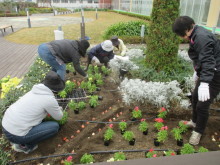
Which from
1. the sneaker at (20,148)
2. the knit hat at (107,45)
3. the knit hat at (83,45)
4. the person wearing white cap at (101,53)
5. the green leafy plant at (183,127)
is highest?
the knit hat at (83,45)

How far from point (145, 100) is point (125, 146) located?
1101 millimetres

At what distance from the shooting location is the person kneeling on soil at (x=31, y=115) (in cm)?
247

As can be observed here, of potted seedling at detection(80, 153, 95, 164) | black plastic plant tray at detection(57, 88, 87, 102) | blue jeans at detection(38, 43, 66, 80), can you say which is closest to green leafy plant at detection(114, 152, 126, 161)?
potted seedling at detection(80, 153, 95, 164)

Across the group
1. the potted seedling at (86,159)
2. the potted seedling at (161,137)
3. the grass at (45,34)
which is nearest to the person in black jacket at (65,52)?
the potted seedling at (86,159)

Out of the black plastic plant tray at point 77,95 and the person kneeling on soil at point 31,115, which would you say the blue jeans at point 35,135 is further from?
the black plastic plant tray at point 77,95

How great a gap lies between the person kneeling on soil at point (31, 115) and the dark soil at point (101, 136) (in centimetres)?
28

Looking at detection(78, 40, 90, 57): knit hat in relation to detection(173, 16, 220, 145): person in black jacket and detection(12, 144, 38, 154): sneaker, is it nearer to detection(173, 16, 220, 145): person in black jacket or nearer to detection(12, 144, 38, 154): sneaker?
detection(173, 16, 220, 145): person in black jacket

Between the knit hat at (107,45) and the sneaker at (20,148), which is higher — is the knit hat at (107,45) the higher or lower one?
the higher one

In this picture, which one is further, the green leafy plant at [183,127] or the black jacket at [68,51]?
the black jacket at [68,51]

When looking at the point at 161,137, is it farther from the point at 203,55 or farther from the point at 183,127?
the point at 203,55

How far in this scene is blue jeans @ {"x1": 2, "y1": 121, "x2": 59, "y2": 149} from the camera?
2.52m

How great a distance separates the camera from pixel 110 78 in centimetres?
511

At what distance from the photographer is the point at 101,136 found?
2.93 meters

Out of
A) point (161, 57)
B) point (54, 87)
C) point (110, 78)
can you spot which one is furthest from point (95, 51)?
point (54, 87)
